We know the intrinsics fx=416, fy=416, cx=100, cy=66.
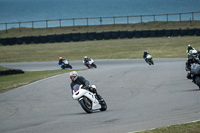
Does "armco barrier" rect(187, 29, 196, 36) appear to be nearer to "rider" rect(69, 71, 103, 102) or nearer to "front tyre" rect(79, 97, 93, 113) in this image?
"rider" rect(69, 71, 103, 102)

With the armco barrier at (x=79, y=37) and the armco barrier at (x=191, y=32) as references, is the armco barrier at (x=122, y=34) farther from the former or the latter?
the armco barrier at (x=191, y=32)

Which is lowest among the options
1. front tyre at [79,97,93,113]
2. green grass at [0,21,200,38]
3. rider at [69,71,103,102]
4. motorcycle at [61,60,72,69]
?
motorcycle at [61,60,72,69]

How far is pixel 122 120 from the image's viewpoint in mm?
9109

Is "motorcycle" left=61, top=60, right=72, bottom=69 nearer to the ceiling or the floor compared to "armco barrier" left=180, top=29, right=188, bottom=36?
nearer to the floor

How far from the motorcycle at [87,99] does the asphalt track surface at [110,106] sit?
0.20 metres

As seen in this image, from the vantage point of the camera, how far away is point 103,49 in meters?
43.3

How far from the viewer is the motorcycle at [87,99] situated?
10471 millimetres

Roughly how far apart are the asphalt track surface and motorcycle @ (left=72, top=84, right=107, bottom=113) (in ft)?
0.67

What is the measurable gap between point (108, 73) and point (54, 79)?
10.3 ft

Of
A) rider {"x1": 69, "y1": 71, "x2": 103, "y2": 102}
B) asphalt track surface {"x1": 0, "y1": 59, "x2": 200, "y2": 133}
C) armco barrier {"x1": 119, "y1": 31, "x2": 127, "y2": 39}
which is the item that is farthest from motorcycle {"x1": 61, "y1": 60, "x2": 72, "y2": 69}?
armco barrier {"x1": 119, "y1": 31, "x2": 127, "y2": 39}

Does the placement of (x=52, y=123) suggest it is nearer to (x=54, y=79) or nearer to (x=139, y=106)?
(x=139, y=106)

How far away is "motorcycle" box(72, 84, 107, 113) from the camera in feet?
34.4

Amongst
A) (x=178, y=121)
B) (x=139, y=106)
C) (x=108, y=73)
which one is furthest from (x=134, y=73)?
(x=178, y=121)

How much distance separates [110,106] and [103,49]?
31633mm
